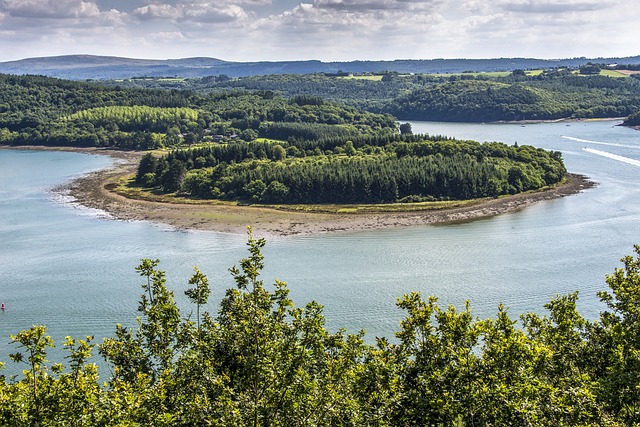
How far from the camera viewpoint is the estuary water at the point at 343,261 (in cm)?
4575

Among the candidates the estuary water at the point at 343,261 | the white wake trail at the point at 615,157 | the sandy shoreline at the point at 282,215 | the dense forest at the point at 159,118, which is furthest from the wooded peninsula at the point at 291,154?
the white wake trail at the point at 615,157

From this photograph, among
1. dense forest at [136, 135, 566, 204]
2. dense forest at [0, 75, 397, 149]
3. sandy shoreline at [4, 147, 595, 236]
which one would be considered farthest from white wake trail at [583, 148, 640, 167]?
dense forest at [0, 75, 397, 149]

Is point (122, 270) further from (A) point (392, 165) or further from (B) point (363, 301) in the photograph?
(A) point (392, 165)

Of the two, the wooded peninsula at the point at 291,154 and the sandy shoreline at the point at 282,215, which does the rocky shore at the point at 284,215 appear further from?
the wooded peninsula at the point at 291,154

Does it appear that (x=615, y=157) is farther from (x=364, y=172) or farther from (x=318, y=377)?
(x=318, y=377)

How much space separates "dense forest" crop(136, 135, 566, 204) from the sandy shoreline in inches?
164

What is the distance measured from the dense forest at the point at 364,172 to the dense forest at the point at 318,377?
64407 mm

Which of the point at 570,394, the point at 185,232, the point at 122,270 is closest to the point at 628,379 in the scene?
the point at 570,394

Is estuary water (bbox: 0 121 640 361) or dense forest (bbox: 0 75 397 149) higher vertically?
Answer: dense forest (bbox: 0 75 397 149)

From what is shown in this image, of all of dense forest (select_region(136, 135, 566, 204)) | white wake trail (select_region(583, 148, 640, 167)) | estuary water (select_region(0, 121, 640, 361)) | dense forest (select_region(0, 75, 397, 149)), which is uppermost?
dense forest (select_region(0, 75, 397, 149))

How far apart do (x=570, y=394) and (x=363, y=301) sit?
3041 cm

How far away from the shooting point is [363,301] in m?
46.8

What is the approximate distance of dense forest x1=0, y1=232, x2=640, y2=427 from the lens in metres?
16.0

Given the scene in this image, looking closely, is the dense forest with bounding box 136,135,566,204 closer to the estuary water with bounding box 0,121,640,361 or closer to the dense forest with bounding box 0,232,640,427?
the estuary water with bounding box 0,121,640,361
